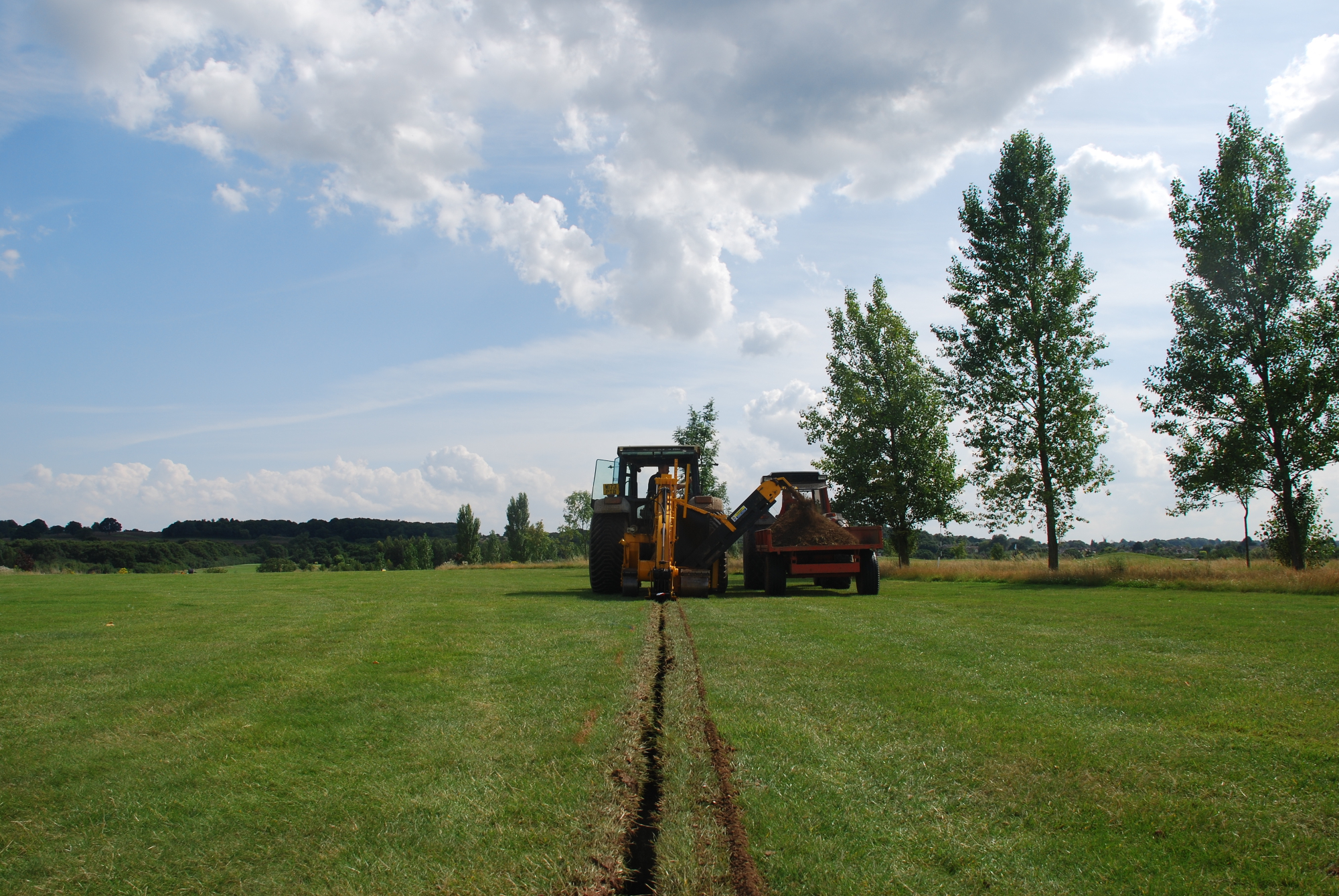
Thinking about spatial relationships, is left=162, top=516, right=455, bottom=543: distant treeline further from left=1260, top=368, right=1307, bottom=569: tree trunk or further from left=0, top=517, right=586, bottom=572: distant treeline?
left=1260, top=368, right=1307, bottom=569: tree trunk

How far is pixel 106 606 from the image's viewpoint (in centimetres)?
1220

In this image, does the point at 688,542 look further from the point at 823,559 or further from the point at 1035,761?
the point at 1035,761

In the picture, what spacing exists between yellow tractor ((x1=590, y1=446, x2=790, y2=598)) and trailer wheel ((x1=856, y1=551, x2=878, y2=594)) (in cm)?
224

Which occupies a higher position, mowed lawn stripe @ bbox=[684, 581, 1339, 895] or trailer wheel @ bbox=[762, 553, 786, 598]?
trailer wheel @ bbox=[762, 553, 786, 598]

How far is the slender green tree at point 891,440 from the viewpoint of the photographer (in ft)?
91.8

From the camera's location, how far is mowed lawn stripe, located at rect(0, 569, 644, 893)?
9.32 ft

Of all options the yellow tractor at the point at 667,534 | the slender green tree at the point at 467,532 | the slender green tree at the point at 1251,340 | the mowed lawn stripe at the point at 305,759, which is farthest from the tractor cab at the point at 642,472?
the slender green tree at the point at 467,532

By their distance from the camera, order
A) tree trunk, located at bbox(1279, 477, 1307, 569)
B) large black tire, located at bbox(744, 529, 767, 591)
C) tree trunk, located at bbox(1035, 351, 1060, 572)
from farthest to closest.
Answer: tree trunk, located at bbox(1035, 351, 1060, 572) → tree trunk, located at bbox(1279, 477, 1307, 569) → large black tire, located at bbox(744, 529, 767, 591)

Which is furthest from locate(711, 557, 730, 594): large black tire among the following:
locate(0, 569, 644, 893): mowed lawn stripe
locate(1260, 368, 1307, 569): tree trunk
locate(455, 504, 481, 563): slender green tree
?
locate(455, 504, 481, 563): slender green tree

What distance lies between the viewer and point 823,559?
52.4ft

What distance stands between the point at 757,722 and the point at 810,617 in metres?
6.22

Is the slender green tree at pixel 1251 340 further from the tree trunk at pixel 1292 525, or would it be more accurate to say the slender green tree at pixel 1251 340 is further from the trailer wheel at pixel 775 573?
the trailer wheel at pixel 775 573

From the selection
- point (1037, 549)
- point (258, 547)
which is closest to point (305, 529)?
point (258, 547)

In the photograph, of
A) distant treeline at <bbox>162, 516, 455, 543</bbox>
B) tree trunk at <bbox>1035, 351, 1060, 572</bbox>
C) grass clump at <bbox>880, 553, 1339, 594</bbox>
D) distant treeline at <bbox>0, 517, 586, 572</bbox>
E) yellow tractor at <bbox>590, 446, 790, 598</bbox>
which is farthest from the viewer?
distant treeline at <bbox>162, 516, 455, 543</bbox>
